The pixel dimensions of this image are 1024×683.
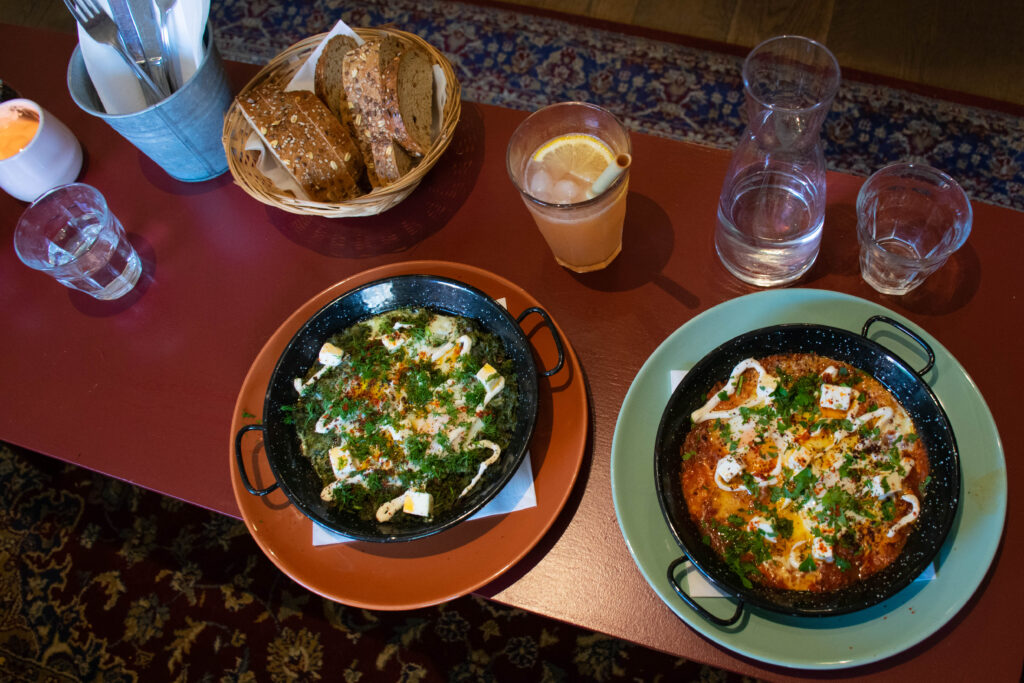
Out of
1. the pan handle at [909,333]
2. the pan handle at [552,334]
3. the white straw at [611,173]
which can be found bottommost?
the pan handle at [552,334]

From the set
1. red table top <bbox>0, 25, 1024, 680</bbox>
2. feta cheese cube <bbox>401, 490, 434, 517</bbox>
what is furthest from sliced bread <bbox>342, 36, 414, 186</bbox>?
feta cheese cube <bbox>401, 490, 434, 517</bbox>

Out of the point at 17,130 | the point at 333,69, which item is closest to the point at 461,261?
the point at 333,69

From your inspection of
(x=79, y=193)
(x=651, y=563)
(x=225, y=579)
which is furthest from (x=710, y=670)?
(x=79, y=193)

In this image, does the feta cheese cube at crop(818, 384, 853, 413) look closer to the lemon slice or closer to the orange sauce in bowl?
the lemon slice

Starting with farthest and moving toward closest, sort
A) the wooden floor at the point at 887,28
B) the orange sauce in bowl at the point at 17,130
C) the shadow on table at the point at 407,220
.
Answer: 1. the wooden floor at the point at 887,28
2. the orange sauce in bowl at the point at 17,130
3. the shadow on table at the point at 407,220

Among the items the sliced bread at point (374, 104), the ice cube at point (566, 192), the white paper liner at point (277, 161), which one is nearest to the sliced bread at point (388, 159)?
the sliced bread at point (374, 104)

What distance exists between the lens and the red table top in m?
1.29

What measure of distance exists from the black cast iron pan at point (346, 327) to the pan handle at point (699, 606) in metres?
0.30

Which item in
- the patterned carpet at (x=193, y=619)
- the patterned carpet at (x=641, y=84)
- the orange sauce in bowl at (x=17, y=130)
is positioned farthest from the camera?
the patterned carpet at (x=641, y=84)

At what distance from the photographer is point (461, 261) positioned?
1.60m

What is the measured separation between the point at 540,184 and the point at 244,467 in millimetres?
778

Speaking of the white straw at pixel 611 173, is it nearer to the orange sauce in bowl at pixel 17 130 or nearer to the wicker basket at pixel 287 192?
the wicker basket at pixel 287 192

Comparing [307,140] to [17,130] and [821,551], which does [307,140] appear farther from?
[821,551]

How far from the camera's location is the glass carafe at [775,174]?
1382 mm
